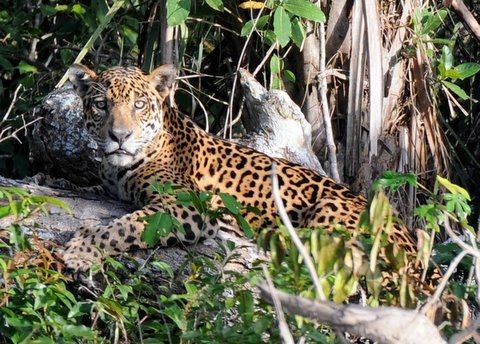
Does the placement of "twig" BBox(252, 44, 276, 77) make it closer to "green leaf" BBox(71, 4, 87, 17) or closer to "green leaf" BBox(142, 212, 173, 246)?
"green leaf" BBox(71, 4, 87, 17)

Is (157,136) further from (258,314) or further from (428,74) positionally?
(258,314)

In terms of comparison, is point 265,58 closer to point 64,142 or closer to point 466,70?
point 466,70

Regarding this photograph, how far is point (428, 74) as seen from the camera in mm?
8758

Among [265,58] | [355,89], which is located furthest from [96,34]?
[355,89]

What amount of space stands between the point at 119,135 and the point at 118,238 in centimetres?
98

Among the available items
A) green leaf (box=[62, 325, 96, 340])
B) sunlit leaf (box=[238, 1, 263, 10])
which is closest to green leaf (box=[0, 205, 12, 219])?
green leaf (box=[62, 325, 96, 340])

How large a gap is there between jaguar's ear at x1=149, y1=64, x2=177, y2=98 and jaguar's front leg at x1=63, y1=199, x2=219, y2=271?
1.05m

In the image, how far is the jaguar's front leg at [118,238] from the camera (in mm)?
6544

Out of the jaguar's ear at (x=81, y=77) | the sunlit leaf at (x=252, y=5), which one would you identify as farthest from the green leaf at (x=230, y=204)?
the sunlit leaf at (x=252, y=5)

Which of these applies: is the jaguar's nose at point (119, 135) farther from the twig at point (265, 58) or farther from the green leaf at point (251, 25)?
the twig at point (265, 58)

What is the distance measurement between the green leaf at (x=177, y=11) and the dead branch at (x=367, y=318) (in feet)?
15.1

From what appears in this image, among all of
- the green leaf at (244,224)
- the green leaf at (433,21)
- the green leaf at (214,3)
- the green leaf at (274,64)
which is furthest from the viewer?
the green leaf at (274,64)

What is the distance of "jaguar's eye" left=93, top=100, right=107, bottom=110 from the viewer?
25.6 feet

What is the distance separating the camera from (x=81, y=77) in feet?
26.2
